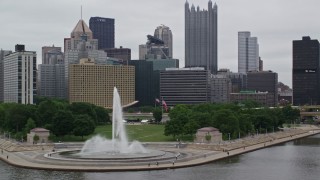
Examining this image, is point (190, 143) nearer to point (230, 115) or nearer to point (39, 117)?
point (230, 115)

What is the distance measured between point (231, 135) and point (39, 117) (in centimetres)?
4342

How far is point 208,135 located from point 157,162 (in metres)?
26.0

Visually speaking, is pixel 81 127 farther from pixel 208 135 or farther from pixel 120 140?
pixel 208 135

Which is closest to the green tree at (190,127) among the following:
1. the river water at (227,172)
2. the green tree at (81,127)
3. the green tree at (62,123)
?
the green tree at (81,127)

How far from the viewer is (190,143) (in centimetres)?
10175

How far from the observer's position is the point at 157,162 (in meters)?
77.9

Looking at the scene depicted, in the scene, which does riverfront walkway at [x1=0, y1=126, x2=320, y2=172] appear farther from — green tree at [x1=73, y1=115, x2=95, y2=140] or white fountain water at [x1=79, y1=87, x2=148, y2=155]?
green tree at [x1=73, y1=115, x2=95, y2=140]

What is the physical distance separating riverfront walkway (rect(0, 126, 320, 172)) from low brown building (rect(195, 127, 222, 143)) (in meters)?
2.16

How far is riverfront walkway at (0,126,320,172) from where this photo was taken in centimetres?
7488

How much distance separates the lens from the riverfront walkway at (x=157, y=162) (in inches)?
2948

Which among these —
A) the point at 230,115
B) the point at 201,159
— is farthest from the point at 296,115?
the point at 201,159

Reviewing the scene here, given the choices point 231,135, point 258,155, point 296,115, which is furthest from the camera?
point 296,115

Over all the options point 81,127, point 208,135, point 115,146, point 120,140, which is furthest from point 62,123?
point 208,135

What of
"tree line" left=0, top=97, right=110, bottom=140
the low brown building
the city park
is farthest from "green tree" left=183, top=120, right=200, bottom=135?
"tree line" left=0, top=97, right=110, bottom=140
